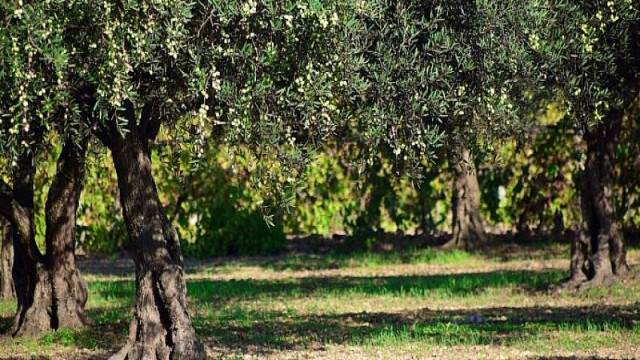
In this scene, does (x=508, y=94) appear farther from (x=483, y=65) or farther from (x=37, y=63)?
(x=37, y=63)

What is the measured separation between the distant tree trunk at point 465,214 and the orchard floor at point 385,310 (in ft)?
2.06

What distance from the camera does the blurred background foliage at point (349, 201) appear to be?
21.3 meters

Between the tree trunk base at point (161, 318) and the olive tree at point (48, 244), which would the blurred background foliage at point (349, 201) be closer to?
the olive tree at point (48, 244)

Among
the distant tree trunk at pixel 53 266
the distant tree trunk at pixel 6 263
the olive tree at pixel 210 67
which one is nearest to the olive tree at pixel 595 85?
the olive tree at pixel 210 67

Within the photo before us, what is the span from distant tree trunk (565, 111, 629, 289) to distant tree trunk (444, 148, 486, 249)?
17.6 feet

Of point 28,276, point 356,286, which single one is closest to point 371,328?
point 28,276

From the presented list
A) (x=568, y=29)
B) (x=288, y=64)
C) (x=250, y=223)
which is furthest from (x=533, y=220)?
(x=288, y=64)

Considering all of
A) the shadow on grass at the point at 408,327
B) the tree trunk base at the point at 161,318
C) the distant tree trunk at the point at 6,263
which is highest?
the distant tree trunk at the point at 6,263

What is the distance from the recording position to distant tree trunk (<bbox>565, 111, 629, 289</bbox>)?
15023 millimetres

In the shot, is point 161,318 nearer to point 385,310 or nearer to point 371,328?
point 371,328

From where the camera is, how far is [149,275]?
33.3 ft

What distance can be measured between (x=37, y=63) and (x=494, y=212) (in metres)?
15.0

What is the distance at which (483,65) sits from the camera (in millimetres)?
9742

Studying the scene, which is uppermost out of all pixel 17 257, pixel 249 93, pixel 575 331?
pixel 249 93
